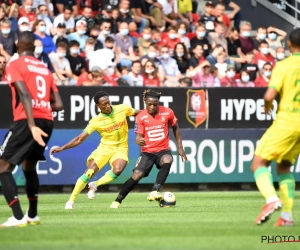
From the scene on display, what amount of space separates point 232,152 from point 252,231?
43.6 ft

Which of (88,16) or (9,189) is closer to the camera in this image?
(9,189)

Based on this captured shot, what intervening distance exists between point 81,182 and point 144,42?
361 inches

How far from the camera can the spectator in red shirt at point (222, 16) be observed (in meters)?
27.4

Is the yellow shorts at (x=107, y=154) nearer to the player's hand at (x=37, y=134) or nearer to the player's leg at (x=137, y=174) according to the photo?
the player's leg at (x=137, y=174)

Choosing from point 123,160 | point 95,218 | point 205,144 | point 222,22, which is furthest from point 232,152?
point 95,218

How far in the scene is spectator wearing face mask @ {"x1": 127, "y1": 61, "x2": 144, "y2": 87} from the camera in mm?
23203

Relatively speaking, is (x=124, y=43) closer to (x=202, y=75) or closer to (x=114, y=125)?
(x=202, y=75)

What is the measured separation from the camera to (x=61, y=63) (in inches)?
918

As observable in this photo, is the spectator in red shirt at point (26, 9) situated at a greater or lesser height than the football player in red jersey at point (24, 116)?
lesser

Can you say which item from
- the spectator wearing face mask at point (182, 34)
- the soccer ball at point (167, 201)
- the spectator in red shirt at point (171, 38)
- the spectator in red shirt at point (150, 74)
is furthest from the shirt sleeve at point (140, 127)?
the spectator wearing face mask at point (182, 34)

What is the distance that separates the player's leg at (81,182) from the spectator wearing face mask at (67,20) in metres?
7.49

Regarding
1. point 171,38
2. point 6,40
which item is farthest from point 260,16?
point 6,40

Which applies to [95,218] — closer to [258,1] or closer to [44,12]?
[44,12]

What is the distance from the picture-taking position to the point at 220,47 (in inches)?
1011
